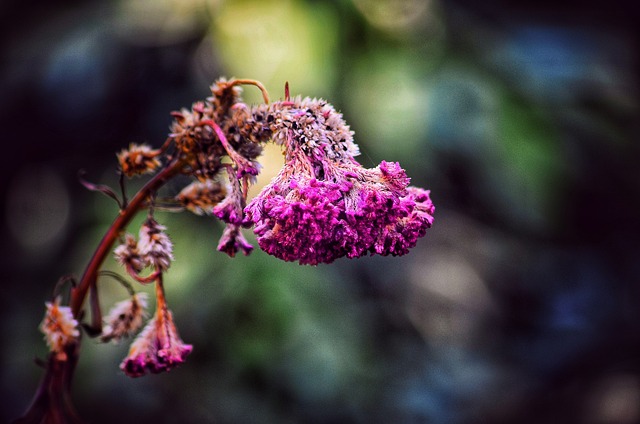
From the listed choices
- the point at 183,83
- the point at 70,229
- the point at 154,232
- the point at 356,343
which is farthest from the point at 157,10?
the point at 154,232

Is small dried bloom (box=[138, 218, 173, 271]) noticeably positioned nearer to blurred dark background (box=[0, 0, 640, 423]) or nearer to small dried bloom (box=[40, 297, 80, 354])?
small dried bloom (box=[40, 297, 80, 354])

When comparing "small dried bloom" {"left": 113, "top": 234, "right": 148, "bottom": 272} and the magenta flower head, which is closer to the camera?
the magenta flower head

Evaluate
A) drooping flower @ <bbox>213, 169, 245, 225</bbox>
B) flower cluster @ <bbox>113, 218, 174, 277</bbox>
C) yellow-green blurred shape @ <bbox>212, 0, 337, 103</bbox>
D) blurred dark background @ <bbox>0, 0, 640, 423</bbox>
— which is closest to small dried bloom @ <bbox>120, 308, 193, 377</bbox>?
flower cluster @ <bbox>113, 218, 174, 277</bbox>

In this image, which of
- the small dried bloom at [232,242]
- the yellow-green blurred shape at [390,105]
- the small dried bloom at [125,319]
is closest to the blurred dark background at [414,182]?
the yellow-green blurred shape at [390,105]

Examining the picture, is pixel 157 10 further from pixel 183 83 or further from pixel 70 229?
pixel 70 229

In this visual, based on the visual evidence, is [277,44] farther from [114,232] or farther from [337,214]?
[337,214]

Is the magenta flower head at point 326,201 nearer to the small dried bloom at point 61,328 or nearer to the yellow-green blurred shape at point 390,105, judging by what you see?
the small dried bloom at point 61,328

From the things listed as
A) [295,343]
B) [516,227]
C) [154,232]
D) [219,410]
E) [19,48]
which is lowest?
[154,232]

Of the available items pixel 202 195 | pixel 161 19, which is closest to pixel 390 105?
pixel 161 19
